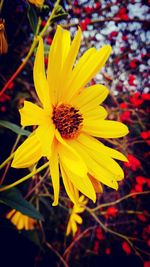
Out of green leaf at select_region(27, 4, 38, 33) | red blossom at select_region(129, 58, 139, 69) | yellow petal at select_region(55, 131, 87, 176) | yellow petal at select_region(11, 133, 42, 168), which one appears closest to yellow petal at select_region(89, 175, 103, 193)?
yellow petal at select_region(55, 131, 87, 176)

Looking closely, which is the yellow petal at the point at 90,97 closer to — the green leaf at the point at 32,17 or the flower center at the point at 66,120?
the flower center at the point at 66,120

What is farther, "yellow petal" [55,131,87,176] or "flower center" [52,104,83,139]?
"flower center" [52,104,83,139]

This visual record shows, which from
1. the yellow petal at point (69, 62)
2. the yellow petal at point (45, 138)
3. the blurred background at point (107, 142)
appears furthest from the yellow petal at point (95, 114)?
the blurred background at point (107, 142)

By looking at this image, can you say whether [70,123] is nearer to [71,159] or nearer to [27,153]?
[71,159]

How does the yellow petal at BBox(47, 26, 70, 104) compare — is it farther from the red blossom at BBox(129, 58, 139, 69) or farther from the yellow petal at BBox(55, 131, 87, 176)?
the red blossom at BBox(129, 58, 139, 69)

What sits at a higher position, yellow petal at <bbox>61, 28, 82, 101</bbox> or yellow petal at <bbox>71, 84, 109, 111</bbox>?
yellow petal at <bbox>61, 28, 82, 101</bbox>

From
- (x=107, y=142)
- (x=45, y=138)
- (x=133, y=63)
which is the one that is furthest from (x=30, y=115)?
(x=133, y=63)
